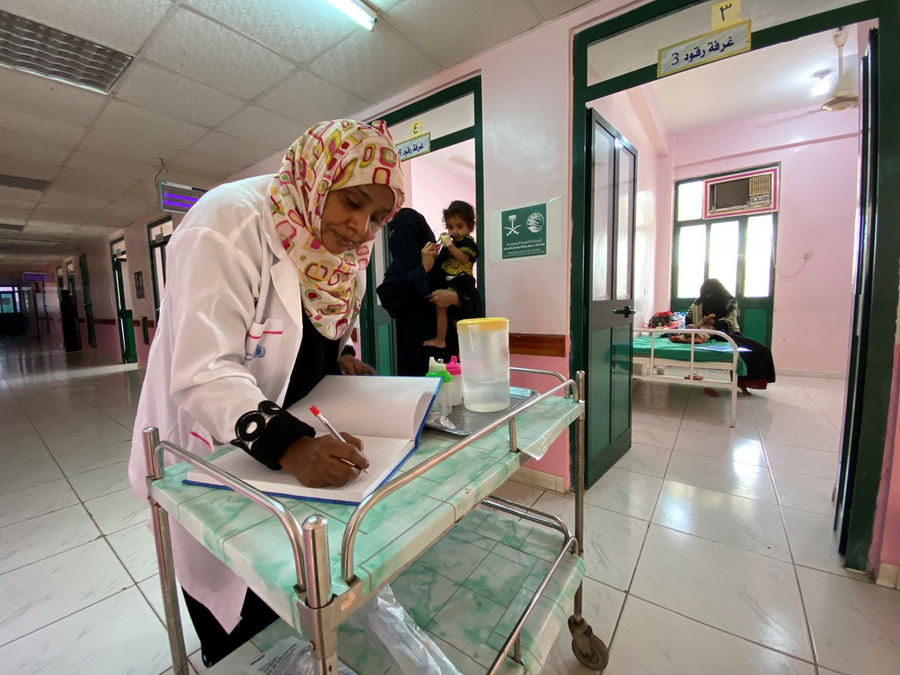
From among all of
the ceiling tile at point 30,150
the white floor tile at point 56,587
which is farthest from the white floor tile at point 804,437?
the ceiling tile at point 30,150

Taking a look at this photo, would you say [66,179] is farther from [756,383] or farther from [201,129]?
[756,383]

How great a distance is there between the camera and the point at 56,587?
5.06 ft

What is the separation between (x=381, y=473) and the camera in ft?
1.84

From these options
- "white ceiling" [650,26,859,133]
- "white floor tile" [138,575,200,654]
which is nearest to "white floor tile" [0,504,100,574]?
"white floor tile" [138,575,200,654]

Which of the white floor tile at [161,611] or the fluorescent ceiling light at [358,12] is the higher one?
the fluorescent ceiling light at [358,12]

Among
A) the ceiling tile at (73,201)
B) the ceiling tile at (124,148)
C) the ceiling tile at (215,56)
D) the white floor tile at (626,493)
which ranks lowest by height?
the white floor tile at (626,493)

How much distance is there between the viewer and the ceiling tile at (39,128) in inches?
117

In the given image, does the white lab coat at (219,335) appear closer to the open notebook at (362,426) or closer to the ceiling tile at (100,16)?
the open notebook at (362,426)

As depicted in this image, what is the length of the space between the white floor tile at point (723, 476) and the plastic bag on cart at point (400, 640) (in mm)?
2049

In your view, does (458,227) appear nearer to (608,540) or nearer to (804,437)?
(608,540)

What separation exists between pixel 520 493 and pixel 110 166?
16.9 ft

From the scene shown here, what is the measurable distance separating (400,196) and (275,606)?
2.60 ft

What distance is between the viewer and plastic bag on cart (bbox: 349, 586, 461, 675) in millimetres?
768

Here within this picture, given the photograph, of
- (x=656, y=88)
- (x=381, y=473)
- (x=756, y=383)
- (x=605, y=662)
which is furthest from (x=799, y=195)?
(x=381, y=473)
